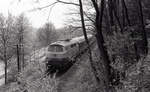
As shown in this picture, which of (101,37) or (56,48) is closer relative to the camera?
(101,37)

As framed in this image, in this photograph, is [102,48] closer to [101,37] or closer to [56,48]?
[101,37]

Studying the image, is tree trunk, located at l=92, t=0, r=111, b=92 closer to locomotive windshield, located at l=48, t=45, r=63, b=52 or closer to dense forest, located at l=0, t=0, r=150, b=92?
dense forest, located at l=0, t=0, r=150, b=92

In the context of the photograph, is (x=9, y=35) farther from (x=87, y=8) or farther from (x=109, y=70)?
(x=109, y=70)

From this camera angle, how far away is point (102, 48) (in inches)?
346

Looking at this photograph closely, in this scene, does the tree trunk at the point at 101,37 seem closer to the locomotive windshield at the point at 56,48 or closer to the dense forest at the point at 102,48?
the dense forest at the point at 102,48

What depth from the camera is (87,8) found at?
51.8ft

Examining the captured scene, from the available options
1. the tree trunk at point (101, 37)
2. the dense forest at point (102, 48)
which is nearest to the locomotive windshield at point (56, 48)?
the dense forest at point (102, 48)

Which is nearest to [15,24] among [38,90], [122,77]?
[38,90]

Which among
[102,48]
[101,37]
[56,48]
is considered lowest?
[56,48]

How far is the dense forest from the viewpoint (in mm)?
7941

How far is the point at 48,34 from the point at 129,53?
34.4 m

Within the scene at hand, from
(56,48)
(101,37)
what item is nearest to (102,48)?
(101,37)

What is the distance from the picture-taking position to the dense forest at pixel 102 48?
26.1ft

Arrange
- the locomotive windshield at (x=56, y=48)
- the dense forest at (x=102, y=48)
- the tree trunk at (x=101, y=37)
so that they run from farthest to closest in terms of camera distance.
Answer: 1. the locomotive windshield at (x=56, y=48)
2. the tree trunk at (x=101, y=37)
3. the dense forest at (x=102, y=48)
